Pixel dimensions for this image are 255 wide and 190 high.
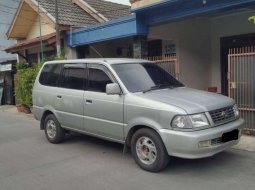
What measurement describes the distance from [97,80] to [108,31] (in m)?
5.38

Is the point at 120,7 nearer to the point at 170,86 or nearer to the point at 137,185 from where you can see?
the point at 170,86

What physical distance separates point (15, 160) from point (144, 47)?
19.5 ft

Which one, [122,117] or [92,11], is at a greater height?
[92,11]

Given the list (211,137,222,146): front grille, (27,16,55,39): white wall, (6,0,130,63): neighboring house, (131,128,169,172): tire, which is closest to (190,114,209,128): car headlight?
(211,137,222,146): front grille

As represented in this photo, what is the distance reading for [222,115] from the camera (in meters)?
5.88

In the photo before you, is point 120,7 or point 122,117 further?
point 120,7

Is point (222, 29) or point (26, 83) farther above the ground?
point (222, 29)

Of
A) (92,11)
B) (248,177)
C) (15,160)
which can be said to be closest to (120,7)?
(92,11)

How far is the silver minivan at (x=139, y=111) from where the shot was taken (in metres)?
5.54

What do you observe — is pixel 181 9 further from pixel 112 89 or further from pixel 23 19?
pixel 23 19

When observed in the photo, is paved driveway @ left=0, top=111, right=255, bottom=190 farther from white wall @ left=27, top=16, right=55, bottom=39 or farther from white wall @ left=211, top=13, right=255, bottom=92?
white wall @ left=27, top=16, right=55, bottom=39

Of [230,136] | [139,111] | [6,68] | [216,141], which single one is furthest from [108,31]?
[6,68]

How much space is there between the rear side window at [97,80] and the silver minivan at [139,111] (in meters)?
0.02

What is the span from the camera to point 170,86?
6984 millimetres
